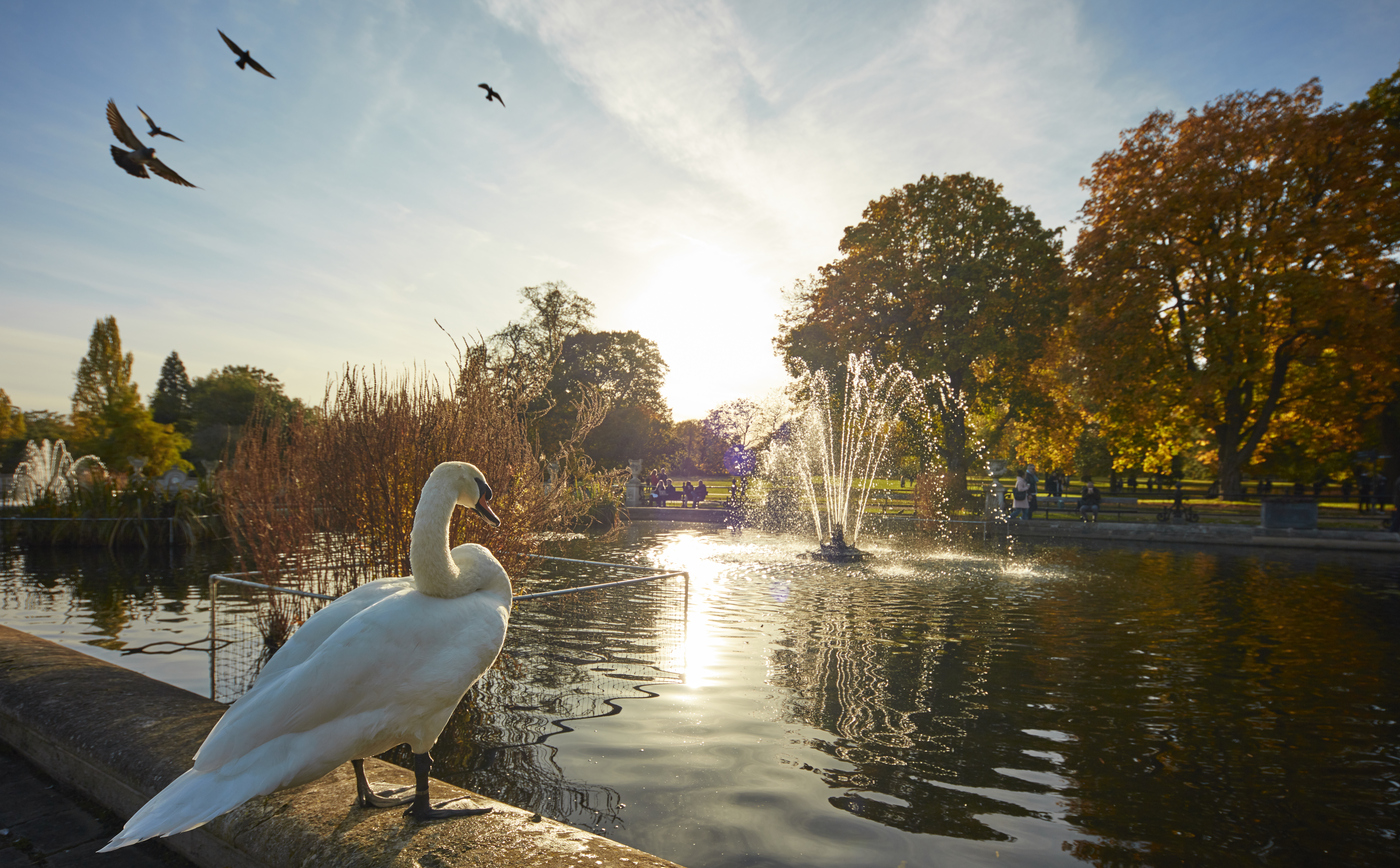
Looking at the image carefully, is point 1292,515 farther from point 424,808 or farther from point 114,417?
point 114,417

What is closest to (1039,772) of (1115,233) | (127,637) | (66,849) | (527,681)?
(527,681)

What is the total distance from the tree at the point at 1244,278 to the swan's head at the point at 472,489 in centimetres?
2855

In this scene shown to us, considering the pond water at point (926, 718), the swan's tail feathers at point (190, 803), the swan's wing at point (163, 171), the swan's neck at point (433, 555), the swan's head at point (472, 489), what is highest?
→ the swan's wing at point (163, 171)

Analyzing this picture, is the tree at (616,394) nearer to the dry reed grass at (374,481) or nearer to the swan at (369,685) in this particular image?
the dry reed grass at (374,481)

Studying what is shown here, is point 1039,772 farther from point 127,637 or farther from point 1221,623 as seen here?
point 127,637

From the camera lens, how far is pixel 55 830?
3449 mm

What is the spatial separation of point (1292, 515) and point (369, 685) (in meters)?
28.5

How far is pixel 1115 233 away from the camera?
28.6 metres

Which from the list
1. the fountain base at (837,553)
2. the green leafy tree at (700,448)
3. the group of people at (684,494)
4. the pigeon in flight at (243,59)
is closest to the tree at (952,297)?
the group of people at (684,494)

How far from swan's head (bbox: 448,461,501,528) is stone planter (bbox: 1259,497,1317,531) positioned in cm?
2720

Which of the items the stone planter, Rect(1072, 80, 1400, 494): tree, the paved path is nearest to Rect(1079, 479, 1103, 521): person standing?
Rect(1072, 80, 1400, 494): tree

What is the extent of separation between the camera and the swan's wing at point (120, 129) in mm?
5656

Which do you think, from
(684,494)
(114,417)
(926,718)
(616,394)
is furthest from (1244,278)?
(114,417)

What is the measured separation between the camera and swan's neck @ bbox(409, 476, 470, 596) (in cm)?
309
